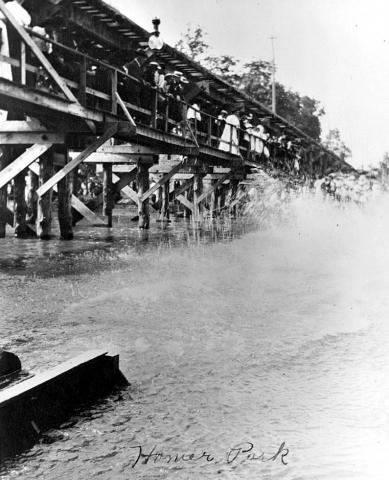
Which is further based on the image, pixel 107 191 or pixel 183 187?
pixel 183 187

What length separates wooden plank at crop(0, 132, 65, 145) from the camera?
891 centimetres

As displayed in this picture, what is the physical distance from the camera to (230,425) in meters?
2.71

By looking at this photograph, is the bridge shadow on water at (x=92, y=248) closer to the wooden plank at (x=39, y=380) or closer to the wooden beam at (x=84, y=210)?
the wooden beam at (x=84, y=210)

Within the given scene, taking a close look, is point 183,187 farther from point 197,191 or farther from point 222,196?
point 222,196

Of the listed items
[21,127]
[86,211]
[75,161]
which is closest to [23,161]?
[21,127]

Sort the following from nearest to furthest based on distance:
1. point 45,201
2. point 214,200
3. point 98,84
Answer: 1. point 45,201
2. point 98,84
3. point 214,200

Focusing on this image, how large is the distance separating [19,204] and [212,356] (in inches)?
291

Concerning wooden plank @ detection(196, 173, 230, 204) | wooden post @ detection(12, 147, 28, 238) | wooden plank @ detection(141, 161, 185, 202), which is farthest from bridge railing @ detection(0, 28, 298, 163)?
wooden plank @ detection(196, 173, 230, 204)

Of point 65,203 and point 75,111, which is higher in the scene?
point 75,111

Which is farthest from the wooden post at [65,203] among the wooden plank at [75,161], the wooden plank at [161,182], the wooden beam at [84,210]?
the wooden plank at [161,182]

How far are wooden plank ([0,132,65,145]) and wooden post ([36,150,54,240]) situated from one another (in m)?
0.35

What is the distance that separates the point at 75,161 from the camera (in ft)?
30.3

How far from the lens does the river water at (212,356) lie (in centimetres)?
238

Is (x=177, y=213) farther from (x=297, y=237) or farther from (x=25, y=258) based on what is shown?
(x=25, y=258)
